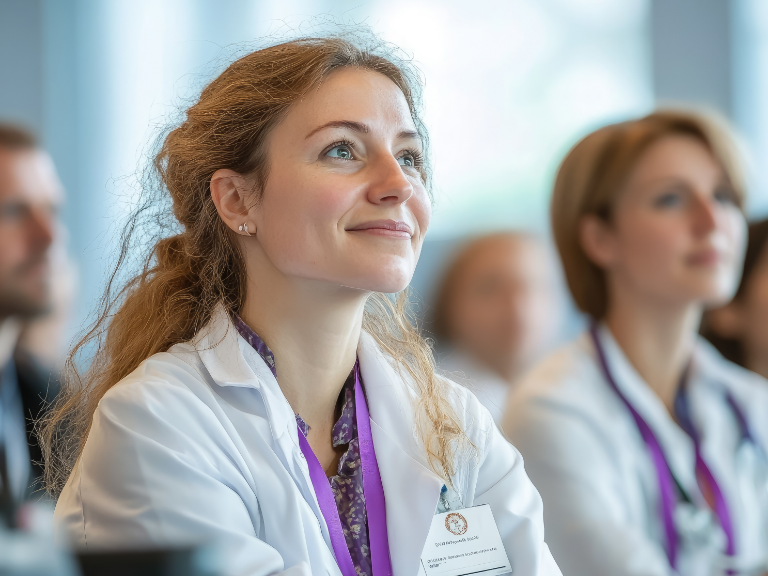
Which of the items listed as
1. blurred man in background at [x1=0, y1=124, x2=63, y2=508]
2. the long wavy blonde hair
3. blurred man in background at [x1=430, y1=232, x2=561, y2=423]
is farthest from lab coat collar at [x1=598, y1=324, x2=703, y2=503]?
blurred man in background at [x1=0, y1=124, x2=63, y2=508]

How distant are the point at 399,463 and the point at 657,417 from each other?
3.10 feet

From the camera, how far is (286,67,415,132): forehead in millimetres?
1389

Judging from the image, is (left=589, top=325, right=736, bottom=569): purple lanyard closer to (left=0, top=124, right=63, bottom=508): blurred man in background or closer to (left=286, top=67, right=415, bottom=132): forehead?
(left=286, top=67, right=415, bottom=132): forehead

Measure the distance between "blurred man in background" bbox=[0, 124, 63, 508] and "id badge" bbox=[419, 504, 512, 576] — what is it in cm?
119

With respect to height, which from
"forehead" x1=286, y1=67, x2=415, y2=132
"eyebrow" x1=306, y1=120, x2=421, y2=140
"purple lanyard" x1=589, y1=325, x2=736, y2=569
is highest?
"forehead" x1=286, y1=67, x2=415, y2=132

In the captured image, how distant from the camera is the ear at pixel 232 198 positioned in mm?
1441

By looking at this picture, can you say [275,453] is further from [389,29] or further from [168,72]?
[389,29]

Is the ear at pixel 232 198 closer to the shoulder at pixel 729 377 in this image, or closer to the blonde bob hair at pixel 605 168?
the blonde bob hair at pixel 605 168

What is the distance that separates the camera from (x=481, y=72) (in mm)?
4750

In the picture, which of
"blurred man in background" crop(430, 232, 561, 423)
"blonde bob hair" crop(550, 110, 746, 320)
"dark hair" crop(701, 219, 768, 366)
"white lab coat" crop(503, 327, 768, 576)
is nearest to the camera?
"white lab coat" crop(503, 327, 768, 576)

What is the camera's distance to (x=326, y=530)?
1.27 m

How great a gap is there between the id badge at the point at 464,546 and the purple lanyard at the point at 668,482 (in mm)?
717

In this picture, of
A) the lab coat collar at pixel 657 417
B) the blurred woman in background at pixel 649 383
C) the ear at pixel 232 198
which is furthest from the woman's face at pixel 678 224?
the ear at pixel 232 198

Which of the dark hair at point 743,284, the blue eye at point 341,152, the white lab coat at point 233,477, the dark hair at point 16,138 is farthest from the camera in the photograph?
the dark hair at point 16,138
